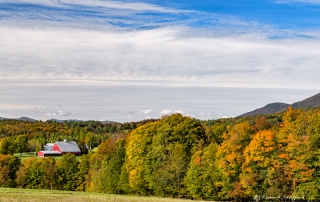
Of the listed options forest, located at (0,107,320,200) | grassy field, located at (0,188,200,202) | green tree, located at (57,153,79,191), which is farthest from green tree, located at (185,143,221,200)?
green tree, located at (57,153,79,191)

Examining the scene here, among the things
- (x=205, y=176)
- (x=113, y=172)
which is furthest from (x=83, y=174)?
(x=205, y=176)

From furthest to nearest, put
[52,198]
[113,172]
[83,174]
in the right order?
[83,174]
[113,172]
[52,198]

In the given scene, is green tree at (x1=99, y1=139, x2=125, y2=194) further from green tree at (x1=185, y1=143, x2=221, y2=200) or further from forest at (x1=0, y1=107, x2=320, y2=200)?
green tree at (x1=185, y1=143, x2=221, y2=200)

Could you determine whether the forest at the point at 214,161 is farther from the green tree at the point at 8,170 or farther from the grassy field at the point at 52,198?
the grassy field at the point at 52,198

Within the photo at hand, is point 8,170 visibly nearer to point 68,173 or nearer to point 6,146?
point 68,173


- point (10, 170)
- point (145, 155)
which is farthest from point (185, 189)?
point (10, 170)

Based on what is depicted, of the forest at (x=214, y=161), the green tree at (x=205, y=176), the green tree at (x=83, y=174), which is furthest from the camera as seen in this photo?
the green tree at (x=83, y=174)

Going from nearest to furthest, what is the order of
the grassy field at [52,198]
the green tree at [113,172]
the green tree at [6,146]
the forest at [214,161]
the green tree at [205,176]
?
the grassy field at [52,198]
the forest at [214,161]
the green tree at [205,176]
the green tree at [113,172]
the green tree at [6,146]

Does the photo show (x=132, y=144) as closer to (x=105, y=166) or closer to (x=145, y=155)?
(x=145, y=155)

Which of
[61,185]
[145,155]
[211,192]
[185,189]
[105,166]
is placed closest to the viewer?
[211,192]

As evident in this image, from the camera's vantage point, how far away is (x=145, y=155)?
301ft

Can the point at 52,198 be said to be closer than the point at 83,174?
Yes

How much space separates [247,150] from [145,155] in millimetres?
25873

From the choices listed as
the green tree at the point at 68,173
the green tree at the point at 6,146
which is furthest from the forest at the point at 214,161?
the green tree at the point at 6,146
